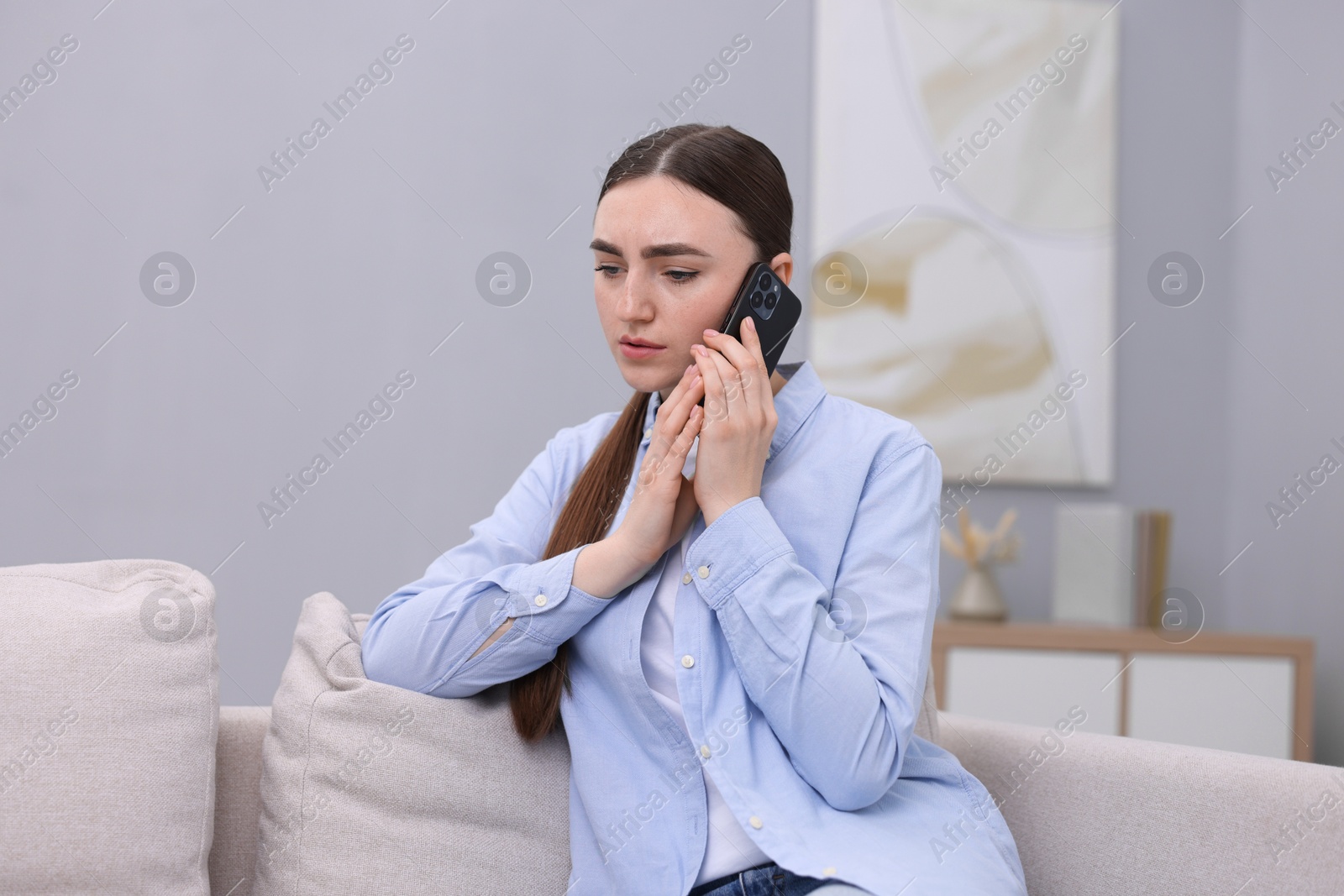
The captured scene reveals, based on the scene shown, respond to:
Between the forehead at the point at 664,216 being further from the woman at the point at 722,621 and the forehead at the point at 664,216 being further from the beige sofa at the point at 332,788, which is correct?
the beige sofa at the point at 332,788

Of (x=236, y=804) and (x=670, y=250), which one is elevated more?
(x=670, y=250)

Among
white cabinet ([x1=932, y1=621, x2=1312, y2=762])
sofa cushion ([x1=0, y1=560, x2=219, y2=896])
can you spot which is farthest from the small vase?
sofa cushion ([x1=0, y1=560, x2=219, y2=896])

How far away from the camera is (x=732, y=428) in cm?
119

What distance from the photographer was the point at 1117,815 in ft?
4.09

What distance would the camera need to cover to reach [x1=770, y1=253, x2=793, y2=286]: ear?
1.32 metres

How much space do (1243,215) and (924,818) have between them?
9.14 ft

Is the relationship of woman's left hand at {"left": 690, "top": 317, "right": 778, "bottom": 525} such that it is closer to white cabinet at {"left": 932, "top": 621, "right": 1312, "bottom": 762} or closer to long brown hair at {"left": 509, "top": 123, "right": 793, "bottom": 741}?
long brown hair at {"left": 509, "top": 123, "right": 793, "bottom": 741}

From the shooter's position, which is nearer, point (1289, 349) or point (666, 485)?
point (666, 485)

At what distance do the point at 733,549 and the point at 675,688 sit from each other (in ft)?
0.65

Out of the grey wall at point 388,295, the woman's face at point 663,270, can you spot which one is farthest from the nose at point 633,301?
the grey wall at point 388,295

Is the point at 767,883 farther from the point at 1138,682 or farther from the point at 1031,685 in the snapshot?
the point at 1138,682

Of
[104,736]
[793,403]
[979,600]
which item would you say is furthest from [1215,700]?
[104,736]

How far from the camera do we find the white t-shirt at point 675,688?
115 cm

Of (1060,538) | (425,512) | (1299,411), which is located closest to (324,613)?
(425,512)
